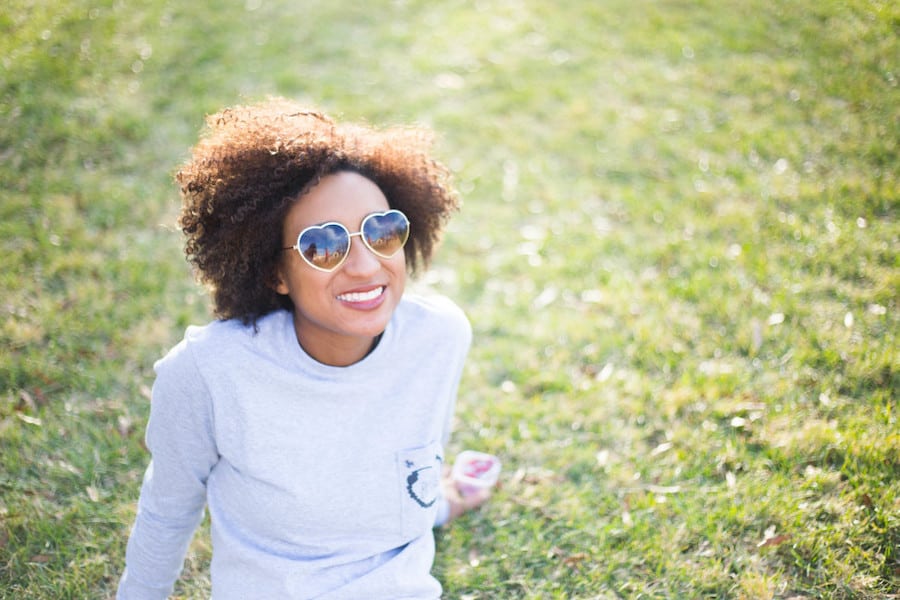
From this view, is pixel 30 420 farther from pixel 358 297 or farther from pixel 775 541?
pixel 775 541

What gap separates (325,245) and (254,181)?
0.37 meters

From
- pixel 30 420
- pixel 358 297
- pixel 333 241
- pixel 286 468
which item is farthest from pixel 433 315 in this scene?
pixel 30 420

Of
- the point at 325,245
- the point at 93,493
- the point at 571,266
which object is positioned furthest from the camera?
the point at 571,266

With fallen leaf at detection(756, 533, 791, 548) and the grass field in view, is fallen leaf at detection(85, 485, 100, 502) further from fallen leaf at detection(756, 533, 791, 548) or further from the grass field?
fallen leaf at detection(756, 533, 791, 548)

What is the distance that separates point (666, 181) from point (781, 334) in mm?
1898

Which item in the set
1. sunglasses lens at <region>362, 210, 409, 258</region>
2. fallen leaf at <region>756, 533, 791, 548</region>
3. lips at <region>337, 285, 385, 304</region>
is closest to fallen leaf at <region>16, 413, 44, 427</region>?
lips at <region>337, 285, 385, 304</region>

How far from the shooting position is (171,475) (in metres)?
2.37

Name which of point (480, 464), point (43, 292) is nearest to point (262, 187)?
point (480, 464)

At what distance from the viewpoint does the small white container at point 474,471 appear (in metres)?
3.45

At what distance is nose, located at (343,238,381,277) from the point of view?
93.6 inches

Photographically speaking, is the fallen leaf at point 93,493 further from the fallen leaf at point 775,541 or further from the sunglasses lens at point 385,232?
the fallen leaf at point 775,541

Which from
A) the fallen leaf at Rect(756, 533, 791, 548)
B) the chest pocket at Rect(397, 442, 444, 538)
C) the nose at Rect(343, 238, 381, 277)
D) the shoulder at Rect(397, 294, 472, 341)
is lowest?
the fallen leaf at Rect(756, 533, 791, 548)

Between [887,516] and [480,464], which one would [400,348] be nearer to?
[480,464]

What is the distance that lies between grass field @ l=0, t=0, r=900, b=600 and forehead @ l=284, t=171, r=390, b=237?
1.34 m
